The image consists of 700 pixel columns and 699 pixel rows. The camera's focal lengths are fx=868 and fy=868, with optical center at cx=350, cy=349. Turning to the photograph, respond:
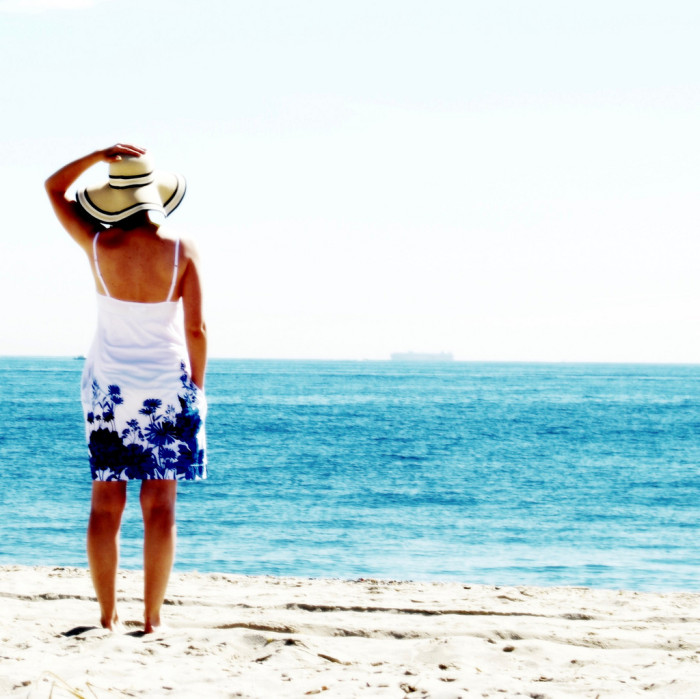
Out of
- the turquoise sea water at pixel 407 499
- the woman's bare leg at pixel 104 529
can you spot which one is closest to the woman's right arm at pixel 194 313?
the woman's bare leg at pixel 104 529

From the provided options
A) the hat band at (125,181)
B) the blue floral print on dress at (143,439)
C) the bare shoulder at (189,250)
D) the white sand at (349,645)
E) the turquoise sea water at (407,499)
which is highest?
the hat band at (125,181)

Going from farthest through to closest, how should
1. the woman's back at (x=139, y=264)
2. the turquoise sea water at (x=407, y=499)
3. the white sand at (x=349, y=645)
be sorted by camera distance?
1. the turquoise sea water at (x=407, y=499)
2. the woman's back at (x=139, y=264)
3. the white sand at (x=349, y=645)

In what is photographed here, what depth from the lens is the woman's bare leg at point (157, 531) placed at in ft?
11.9

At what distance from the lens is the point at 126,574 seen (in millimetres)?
5797

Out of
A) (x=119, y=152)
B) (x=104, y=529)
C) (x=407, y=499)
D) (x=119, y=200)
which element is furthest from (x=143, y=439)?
(x=407, y=499)

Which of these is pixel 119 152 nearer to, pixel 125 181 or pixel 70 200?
pixel 125 181

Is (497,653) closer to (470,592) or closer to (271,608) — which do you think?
(271,608)

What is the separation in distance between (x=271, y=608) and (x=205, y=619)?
43 centimetres

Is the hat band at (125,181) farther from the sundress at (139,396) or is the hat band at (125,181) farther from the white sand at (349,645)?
the white sand at (349,645)

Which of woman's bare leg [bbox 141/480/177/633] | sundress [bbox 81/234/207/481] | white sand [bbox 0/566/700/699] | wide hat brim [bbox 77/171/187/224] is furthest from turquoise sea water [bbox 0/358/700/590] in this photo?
wide hat brim [bbox 77/171/187/224]

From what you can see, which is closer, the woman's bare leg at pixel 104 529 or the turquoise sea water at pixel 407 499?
the woman's bare leg at pixel 104 529

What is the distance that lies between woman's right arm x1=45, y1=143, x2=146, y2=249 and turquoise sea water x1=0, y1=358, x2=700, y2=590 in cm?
749

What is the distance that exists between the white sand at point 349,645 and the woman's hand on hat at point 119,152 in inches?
77.7

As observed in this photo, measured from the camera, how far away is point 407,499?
19359mm
